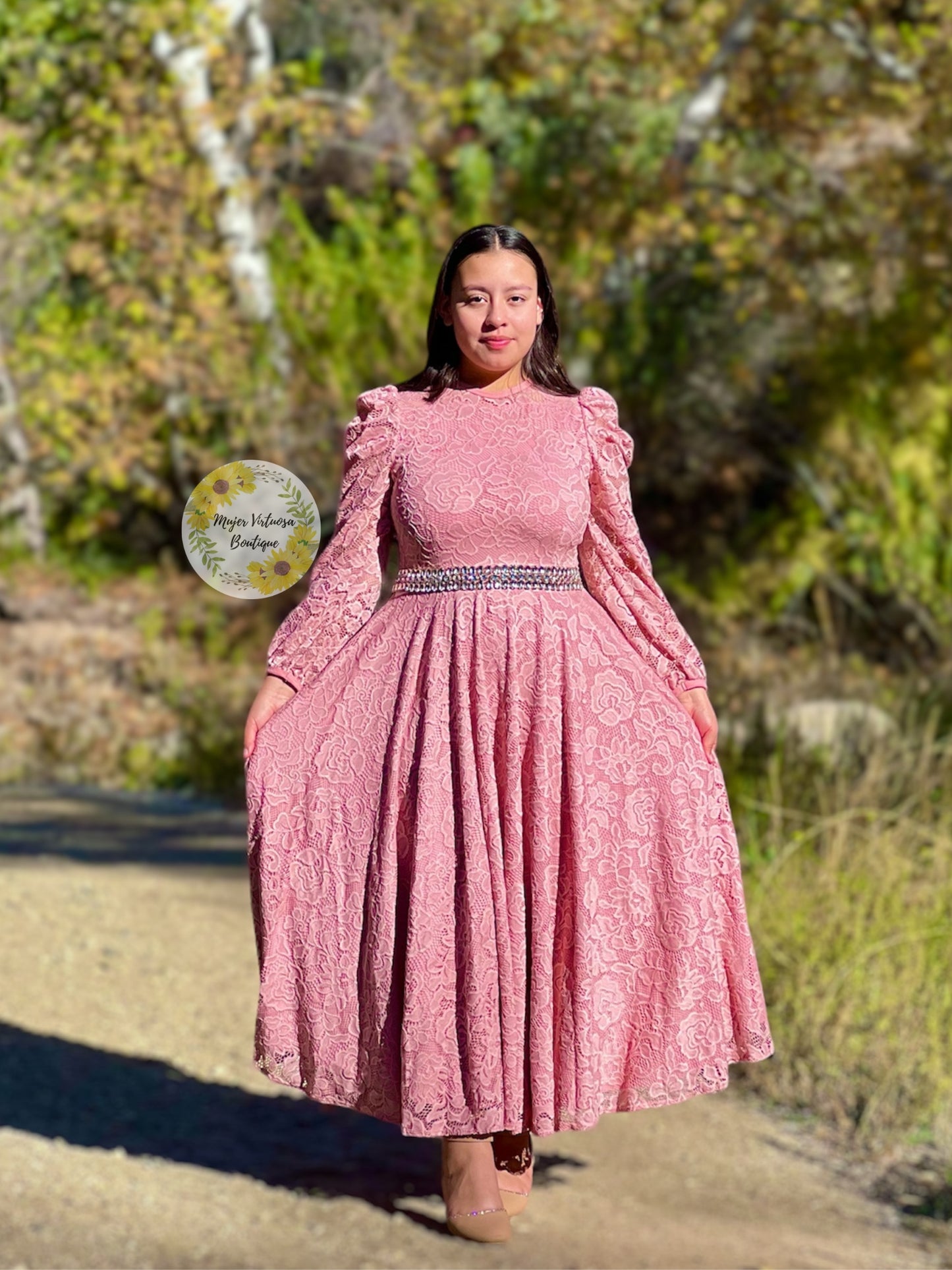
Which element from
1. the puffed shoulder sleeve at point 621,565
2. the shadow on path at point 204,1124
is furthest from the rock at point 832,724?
the puffed shoulder sleeve at point 621,565

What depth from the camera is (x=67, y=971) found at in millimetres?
5488

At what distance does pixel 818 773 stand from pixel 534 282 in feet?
11.1

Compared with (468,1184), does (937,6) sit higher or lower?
higher

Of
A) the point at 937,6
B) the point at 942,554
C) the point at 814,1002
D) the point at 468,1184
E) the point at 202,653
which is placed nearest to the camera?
the point at 468,1184

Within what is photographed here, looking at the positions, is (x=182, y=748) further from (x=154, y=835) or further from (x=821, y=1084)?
(x=821, y=1084)

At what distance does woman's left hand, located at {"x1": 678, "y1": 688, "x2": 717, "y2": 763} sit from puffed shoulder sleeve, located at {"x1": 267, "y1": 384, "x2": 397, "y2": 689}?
56cm

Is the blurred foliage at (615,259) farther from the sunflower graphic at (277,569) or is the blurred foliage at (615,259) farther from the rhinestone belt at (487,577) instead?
the sunflower graphic at (277,569)

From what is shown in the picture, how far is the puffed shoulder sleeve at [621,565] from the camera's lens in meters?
3.06

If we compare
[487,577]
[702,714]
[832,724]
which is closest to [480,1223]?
[702,714]

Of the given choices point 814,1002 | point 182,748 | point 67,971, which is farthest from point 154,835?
point 814,1002

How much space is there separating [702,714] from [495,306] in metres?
0.77

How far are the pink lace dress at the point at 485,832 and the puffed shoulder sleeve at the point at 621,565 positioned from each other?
0.06 feet

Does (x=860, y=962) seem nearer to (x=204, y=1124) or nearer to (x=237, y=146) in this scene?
(x=204, y=1124)

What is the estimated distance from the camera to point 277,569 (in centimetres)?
301
